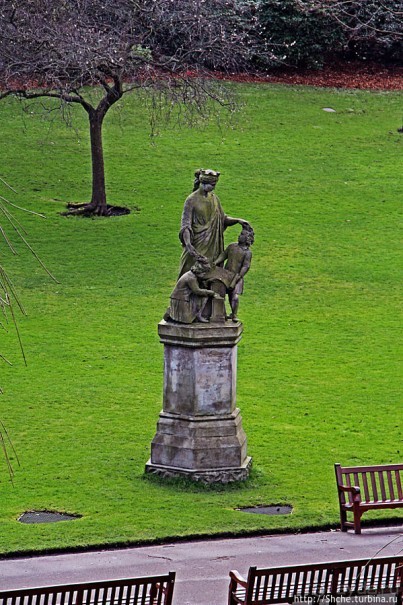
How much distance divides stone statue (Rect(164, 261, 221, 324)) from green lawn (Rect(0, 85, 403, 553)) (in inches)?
86.4

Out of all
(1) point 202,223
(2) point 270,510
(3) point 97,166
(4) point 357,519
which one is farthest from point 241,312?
(4) point 357,519

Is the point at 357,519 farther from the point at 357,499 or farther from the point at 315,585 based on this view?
the point at 315,585

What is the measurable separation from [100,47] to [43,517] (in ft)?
54.9

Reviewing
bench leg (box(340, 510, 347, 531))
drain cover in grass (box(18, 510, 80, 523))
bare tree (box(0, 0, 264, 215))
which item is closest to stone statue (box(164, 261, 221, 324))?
drain cover in grass (box(18, 510, 80, 523))

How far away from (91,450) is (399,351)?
7.51 metres

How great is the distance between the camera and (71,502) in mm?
18203

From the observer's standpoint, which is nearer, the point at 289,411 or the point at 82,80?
the point at 289,411

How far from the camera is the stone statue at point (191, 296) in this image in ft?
61.4

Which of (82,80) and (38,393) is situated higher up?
(82,80)

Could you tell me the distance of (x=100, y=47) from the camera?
1273 inches

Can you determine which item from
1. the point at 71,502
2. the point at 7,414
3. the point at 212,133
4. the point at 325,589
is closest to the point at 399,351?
the point at 7,414

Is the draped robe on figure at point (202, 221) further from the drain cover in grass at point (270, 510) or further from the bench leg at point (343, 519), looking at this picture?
the bench leg at point (343, 519)

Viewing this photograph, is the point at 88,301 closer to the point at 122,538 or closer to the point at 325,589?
the point at 122,538

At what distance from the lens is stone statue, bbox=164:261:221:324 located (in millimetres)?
18719
